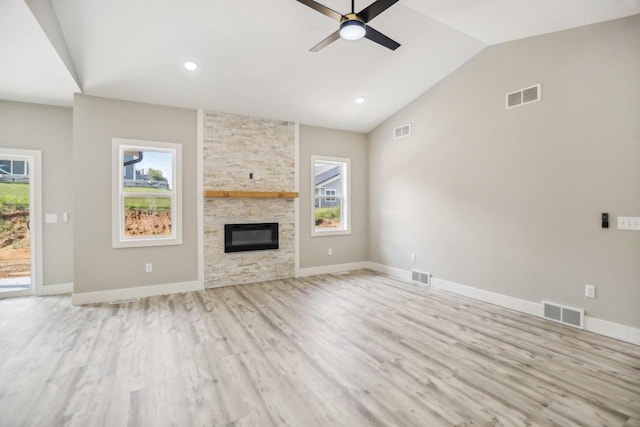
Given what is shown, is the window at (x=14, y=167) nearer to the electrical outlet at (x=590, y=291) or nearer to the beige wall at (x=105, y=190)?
the beige wall at (x=105, y=190)

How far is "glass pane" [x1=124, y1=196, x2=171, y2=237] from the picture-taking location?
4617mm

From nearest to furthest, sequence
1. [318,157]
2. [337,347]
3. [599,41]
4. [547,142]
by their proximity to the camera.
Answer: [337,347] → [599,41] → [547,142] → [318,157]

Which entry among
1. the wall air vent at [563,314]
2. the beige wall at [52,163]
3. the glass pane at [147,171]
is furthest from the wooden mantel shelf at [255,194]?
the wall air vent at [563,314]

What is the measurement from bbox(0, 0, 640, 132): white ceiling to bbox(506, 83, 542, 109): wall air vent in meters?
0.63

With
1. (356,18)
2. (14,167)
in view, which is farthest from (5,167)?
(356,18)

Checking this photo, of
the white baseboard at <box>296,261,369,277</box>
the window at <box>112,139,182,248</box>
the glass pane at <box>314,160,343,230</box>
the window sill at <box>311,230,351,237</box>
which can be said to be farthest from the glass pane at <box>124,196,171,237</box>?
the glass pane at <box>314,160,343,230</box>

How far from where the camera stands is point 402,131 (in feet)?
18.5

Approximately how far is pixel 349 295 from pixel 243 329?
184 cm

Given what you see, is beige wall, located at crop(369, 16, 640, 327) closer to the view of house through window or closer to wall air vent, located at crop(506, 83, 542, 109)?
wall air vent, located at crop(506, 83, 542, 109)

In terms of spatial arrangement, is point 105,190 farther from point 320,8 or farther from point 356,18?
point 356,18

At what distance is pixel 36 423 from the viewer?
6.23 feet

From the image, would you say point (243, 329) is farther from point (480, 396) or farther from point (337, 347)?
point (480, 396)

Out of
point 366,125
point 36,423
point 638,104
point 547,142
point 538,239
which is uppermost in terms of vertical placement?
point 366,125

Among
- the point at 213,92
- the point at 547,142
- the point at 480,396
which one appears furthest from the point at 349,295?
the point at 213,92
